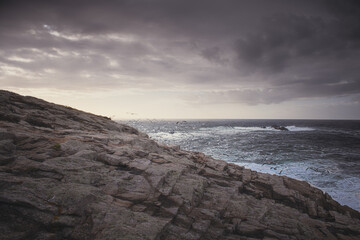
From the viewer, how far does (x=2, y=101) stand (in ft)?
43.3

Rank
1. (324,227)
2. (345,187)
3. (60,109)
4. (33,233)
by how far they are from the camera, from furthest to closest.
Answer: (345,187)
(60,109)
(324,227)
(33,233)

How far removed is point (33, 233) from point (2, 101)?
13.8 metres

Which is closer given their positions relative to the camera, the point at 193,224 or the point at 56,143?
the point at 193,224

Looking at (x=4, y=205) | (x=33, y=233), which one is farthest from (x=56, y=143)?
(x=33, y=233)

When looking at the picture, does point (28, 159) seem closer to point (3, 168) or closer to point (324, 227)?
point (3, 168)

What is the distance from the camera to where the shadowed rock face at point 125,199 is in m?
5.70

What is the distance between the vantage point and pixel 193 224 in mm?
7344

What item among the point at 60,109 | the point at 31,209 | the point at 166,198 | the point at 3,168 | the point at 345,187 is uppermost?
the point at 60,109

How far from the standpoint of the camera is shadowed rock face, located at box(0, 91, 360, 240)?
5.70 meters

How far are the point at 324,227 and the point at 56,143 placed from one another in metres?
16.8

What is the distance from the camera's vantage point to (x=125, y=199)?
746 centimetres

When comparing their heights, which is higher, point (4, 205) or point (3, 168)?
point (3, 168)

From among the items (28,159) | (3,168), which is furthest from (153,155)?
(3,168)

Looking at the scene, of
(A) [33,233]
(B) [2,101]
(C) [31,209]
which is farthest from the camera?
(B) [2,101]
